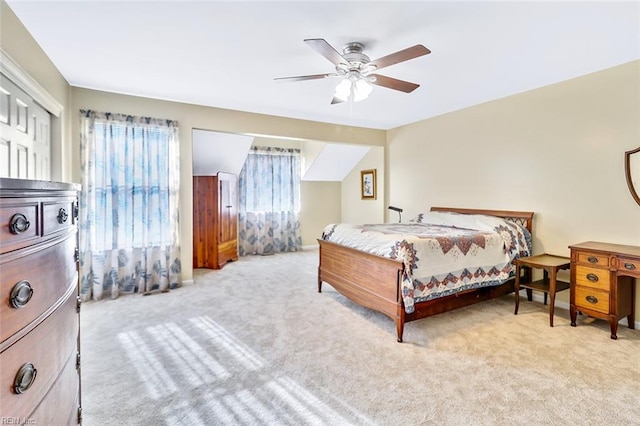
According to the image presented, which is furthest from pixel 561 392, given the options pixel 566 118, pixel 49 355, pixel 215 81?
pixel 215 81

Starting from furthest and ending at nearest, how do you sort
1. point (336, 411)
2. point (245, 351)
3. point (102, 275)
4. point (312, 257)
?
1. point (312, 257)
2. point (102, 275)
3. point (245, 351)
4. point (336, 411)

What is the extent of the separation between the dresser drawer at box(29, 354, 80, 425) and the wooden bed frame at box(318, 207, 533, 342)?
2176 millimetres

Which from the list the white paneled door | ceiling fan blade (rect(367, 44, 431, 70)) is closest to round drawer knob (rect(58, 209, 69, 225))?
the white paneled door

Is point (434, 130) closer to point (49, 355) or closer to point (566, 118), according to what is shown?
point (566, 118)

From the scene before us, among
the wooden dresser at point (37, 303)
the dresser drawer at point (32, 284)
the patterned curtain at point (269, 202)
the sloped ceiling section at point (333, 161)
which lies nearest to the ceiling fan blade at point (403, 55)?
the wooden dresser at point (37, 303)

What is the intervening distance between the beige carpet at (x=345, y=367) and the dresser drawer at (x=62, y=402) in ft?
1.89

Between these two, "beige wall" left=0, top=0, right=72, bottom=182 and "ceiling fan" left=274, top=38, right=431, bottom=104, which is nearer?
"beige wall" left=0, top=0, right=72, bottom=182

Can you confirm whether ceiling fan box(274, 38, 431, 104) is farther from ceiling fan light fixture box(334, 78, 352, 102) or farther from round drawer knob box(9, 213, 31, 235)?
round drawer knob box(9, 213, 31, 235)

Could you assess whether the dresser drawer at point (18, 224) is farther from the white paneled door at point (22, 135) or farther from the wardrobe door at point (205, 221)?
the wardrobe door at point (205, 221)

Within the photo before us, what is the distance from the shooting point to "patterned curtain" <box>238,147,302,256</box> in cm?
660

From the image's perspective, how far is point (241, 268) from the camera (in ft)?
17.8

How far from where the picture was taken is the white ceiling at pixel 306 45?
2.16 metres

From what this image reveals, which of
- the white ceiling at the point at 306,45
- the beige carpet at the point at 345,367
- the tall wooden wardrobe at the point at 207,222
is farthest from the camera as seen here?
the tall wooden wardrobe at the point at 207,222

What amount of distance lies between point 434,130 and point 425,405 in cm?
419
